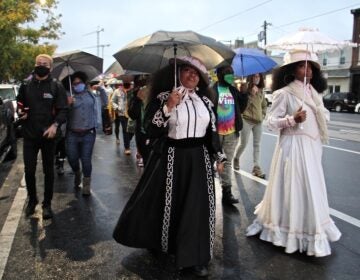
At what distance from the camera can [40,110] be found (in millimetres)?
5293

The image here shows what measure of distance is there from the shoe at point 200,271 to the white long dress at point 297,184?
94 cm

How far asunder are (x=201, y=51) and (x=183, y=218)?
1788mm

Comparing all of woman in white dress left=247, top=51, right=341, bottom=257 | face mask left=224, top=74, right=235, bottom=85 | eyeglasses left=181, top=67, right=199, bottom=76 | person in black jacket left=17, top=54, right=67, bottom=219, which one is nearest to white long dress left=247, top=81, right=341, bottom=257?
woman in white dress left=247, top=51, right=341, bottom=257

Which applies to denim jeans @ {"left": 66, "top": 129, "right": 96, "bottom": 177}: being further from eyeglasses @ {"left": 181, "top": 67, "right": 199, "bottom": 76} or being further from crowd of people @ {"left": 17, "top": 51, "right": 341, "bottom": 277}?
eyeglasses @ {"left": 181, "top": 67, "right": 199, "bottom": 76}

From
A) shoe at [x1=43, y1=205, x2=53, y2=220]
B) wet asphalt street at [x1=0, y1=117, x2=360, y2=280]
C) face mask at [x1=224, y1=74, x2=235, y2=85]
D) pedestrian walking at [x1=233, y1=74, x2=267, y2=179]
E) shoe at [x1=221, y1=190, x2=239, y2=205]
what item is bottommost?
wet asphalt street at [x1=0, y1=117, x2=360, y2=280]

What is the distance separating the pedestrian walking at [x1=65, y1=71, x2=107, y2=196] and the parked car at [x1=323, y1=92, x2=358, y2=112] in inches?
1195

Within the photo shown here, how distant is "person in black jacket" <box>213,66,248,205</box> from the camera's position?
6027 mm

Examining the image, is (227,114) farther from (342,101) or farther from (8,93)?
(342,101)

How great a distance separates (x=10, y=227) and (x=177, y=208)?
7.47 feet

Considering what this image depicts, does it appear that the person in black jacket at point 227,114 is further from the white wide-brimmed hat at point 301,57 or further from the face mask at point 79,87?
the face mask at point 79,87

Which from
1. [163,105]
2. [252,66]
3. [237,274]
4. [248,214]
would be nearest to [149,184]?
[163,105]

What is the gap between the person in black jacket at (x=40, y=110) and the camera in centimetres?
525

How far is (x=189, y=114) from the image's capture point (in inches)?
151

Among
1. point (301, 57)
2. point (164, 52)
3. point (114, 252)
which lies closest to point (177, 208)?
point (114, 252)
